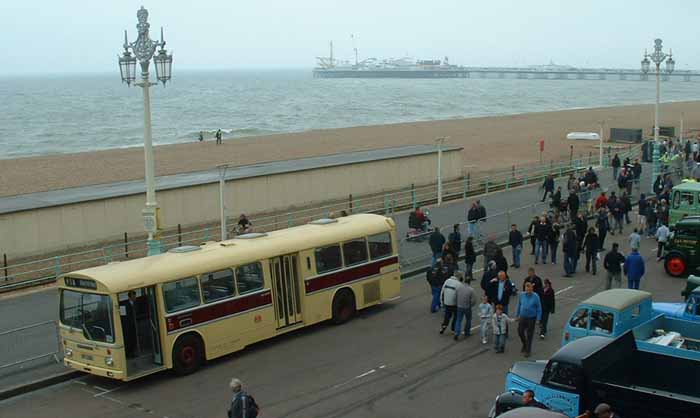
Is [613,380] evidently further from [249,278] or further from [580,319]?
[249,278]

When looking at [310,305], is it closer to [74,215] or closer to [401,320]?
[401,320]

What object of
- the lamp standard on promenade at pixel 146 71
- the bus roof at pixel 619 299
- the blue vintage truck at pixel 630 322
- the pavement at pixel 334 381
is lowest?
the pavement at pixel 334 381

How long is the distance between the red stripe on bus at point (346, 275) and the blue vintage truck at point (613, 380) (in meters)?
6.05

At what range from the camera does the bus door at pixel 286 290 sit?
16172 mm

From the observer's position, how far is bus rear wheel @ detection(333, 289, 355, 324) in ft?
57.5

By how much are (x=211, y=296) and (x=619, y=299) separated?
714 cm

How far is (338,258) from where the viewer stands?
17484mm

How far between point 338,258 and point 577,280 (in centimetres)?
720

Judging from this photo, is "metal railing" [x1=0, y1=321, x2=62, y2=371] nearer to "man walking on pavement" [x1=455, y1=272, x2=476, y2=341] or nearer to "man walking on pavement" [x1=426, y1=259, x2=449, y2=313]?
"man walking on pavement" [x1=455, y1=272, x2=476, y2=341]

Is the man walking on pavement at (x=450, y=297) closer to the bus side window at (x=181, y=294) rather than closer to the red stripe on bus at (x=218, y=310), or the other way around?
the red stripe on bus at (x=218, y=310)

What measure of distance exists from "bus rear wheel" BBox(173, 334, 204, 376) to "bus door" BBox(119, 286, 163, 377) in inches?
13.0

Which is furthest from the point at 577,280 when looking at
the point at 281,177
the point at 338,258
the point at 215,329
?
the point at 281,177

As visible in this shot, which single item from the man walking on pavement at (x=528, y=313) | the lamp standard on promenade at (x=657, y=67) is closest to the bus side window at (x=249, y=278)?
the man walking on pavement at (x=528, y=313)

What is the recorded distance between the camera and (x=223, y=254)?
15367 millimetres
